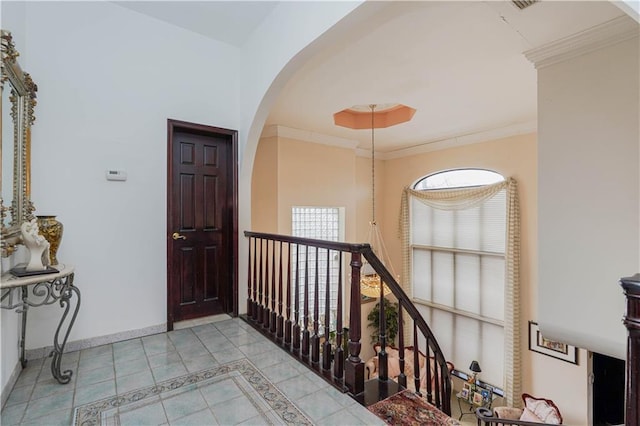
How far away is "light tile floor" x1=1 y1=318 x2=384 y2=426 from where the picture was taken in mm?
1715

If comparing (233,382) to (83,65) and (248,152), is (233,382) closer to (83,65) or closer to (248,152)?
(248,152)

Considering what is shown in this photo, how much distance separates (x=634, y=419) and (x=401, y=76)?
3.20 metres

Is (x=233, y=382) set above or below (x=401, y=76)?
below

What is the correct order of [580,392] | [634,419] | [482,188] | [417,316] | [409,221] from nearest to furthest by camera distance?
[634,419] → [417,316] → [580,392] → [482,188] → [409,221]

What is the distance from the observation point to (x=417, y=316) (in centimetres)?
241

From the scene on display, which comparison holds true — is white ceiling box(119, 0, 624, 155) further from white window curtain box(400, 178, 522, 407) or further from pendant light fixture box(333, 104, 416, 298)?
white window curtain box(400, 178, 522, 407)

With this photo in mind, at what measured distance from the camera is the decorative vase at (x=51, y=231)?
2.11 metres

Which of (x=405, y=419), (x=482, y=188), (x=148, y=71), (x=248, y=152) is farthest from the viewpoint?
(x=482, y=188)

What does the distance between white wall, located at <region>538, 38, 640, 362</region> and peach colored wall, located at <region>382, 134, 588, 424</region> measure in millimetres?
2500

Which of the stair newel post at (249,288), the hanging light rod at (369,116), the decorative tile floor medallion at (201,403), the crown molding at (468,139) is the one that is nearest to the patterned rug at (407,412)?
the decorative tile floor medallion at (201,403)

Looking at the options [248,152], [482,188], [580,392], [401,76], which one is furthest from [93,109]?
[580,392]

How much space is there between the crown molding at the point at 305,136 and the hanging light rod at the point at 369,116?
1.96ft

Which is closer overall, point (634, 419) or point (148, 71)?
point (634, 419)

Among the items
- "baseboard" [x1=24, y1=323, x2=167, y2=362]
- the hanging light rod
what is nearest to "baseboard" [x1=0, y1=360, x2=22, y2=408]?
"baseboard" [x1=24, y1=323, x2=167, y2=362]
